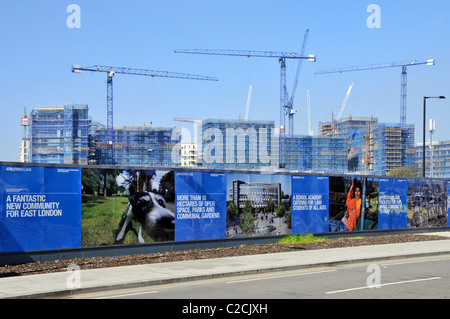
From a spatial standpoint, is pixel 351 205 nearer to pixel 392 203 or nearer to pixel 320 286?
pixel 392 203

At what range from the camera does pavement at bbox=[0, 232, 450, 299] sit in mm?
12664

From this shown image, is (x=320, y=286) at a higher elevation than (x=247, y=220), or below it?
below

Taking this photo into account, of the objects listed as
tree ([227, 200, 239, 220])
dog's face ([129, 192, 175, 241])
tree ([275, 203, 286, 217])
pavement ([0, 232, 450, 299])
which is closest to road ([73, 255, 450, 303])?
pavement ([0, 232, 450, 299])

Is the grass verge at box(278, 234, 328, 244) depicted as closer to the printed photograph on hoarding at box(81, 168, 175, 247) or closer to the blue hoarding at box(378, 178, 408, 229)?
the blue hoarding at box(378, 178, 408, 229)

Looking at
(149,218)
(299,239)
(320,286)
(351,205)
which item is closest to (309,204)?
(299,239)

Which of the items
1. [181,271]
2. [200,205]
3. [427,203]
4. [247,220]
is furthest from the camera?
[427,203]

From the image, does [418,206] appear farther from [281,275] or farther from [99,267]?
[99,267]

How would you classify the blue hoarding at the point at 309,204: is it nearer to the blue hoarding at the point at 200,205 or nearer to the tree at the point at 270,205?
the tree at the point at 270,205

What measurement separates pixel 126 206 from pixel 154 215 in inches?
47.7

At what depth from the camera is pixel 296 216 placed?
24.4 meters

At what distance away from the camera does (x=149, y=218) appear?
20.0 meters

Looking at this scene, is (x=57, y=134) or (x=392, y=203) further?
(x=57, y=134)
